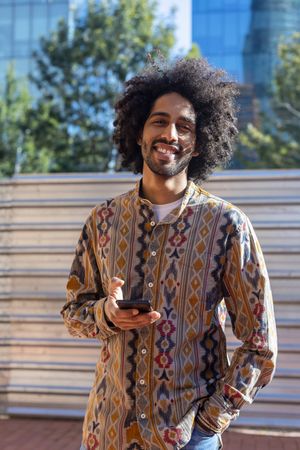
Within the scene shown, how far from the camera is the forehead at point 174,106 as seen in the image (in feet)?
8.73

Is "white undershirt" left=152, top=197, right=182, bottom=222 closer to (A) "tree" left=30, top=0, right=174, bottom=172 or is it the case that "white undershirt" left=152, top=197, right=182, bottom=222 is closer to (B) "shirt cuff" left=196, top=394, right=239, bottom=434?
(B) "shirt cuff" left=196, top=394, right=239, bottom=434

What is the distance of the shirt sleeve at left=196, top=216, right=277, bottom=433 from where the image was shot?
2430 mm

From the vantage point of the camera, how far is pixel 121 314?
90.6 inches

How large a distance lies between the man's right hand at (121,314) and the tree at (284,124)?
23854mm

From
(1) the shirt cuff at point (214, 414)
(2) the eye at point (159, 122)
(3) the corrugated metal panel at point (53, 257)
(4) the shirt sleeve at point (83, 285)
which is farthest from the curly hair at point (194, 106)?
(3) the corrugated metal panel at point (53, 257)

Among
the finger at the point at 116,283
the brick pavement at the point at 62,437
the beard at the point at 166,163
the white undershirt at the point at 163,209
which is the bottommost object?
the brick pavement at the point at 62,437

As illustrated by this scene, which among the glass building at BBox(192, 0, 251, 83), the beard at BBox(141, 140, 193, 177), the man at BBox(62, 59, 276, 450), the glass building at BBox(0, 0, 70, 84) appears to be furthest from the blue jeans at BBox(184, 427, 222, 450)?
the glass building at BBox(192, 0, 251, 83)

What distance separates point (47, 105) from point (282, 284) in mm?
20065

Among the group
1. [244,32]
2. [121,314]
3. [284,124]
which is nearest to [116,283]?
[121,314]

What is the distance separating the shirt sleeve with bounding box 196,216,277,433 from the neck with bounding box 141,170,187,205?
0.26m

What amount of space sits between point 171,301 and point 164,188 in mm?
398

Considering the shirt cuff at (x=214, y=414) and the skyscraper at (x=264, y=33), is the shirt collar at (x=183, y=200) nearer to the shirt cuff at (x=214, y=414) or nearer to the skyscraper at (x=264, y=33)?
the shirt cuff at (x=214, y=414)

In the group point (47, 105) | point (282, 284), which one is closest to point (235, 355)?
point (282, 284)

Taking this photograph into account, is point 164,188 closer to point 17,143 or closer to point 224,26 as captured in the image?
point 17,143
